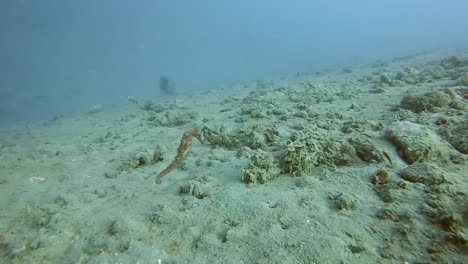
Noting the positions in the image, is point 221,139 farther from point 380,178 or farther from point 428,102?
point 428,102

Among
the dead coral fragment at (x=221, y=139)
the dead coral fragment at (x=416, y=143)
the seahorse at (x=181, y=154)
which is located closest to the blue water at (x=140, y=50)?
the dead coral fragment at (x=221, y=139)

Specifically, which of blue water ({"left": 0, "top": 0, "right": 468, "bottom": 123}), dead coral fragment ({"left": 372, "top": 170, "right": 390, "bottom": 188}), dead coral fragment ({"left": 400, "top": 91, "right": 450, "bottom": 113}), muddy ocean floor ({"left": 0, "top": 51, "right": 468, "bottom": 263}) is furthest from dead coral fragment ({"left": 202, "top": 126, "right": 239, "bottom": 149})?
blue water ({"left": 0, "top": 0, "right": 468, "bottom": 123})

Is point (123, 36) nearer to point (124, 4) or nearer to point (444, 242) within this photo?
point (124, 4)

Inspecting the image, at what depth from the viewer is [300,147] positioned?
399 centimetres

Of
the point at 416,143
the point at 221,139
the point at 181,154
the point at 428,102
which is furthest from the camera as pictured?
the point at 428,102

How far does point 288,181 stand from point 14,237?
317 centimetres

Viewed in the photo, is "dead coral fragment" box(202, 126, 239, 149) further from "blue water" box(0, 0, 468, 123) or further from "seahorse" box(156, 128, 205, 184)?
"blue water" box(0, 0, 468, 123)

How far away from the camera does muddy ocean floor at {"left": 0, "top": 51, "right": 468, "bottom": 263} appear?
268cm

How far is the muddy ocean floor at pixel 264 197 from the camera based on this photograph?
268cm

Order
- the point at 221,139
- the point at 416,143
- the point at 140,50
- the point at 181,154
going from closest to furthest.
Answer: the point at 416,143
the point at 181,154
the point at 221,139
the point at 140,50

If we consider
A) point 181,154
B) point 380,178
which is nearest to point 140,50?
point 181,154

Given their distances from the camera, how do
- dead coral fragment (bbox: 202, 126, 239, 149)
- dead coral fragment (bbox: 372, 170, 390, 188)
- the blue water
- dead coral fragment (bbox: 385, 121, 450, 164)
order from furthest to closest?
the blue water
dead coral fragment (bbox: 202, 126, 239, 149)
dead coral fragment (bbox: 385, 121, 450, 164)
dead coral fragment (bbox: 372, 170, 390, 188)

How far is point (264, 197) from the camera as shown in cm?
351

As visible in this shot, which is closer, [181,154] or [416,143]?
[416,143]
